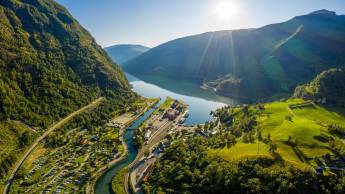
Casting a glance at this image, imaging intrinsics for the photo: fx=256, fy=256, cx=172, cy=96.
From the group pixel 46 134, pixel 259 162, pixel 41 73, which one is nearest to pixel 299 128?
pixel 259 162

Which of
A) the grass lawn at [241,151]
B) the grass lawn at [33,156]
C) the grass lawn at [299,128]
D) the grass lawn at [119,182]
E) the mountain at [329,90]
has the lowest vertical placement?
the grass lawn at [119,182]

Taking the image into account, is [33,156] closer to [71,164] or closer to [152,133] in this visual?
[71,164]

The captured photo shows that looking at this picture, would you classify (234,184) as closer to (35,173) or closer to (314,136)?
(314,136)

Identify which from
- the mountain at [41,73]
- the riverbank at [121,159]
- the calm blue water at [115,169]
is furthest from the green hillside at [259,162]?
the mountain at [41,73]

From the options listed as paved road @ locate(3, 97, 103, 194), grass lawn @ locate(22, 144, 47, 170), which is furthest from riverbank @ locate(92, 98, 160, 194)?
grass lawn @ locate(22, 144, 47, 170)

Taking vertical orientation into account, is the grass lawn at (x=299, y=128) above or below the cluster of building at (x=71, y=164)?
above

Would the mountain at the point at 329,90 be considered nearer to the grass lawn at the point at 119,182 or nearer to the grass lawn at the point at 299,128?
the grass lawn at the point at 299,128
